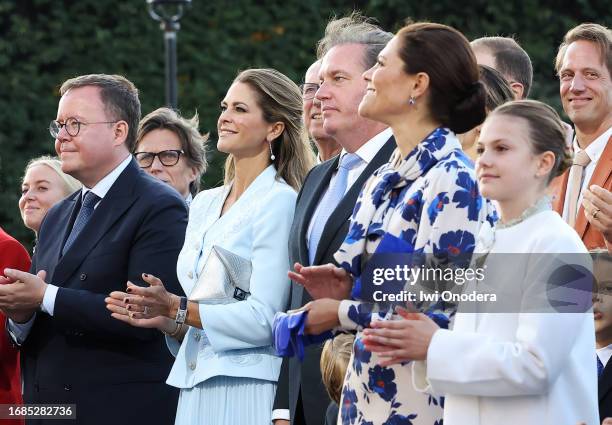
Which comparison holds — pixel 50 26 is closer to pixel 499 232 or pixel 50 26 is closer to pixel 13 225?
pixel 13 225

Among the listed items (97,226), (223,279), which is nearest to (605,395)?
(223,279)

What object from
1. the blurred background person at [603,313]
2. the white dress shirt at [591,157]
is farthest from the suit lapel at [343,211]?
the white dress shirt at [591,157]

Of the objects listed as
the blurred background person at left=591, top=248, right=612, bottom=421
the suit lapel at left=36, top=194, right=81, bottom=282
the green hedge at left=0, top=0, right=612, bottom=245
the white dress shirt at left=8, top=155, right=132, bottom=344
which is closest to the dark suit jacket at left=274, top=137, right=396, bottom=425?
the blurred background person at left=591, top=248, right=612, bottom=421

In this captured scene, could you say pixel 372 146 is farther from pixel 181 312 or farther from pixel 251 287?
pixel 181 312

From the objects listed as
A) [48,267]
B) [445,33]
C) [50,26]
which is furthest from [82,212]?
[50,26]

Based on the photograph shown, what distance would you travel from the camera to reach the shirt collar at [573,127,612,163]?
4859 mm

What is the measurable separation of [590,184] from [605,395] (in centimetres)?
106

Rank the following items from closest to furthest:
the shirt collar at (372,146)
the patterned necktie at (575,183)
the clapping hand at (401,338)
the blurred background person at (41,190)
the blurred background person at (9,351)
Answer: the clapping hand at (401,338) < the shirt collar at (372,146) < the patterned necktie at (575,183) < the blurred background person at (9,351) < the blurred background person at (41,190)

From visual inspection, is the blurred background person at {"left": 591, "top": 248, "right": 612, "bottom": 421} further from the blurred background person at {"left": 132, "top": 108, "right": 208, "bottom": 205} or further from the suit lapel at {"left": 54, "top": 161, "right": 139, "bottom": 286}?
the blurred background person at {"left": 132, "top": 108, "right": 208, "bottom": 205}

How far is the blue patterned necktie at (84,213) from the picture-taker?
537cm

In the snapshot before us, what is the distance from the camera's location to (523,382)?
10.2 feet

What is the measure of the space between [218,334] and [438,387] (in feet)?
5.35

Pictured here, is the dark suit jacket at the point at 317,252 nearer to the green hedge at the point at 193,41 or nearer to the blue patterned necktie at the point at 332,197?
the blue patterned necktie at the point at 332,197

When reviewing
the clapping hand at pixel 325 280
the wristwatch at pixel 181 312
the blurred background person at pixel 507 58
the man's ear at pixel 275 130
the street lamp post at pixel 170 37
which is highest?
the street lamp post at pixel 170 37
